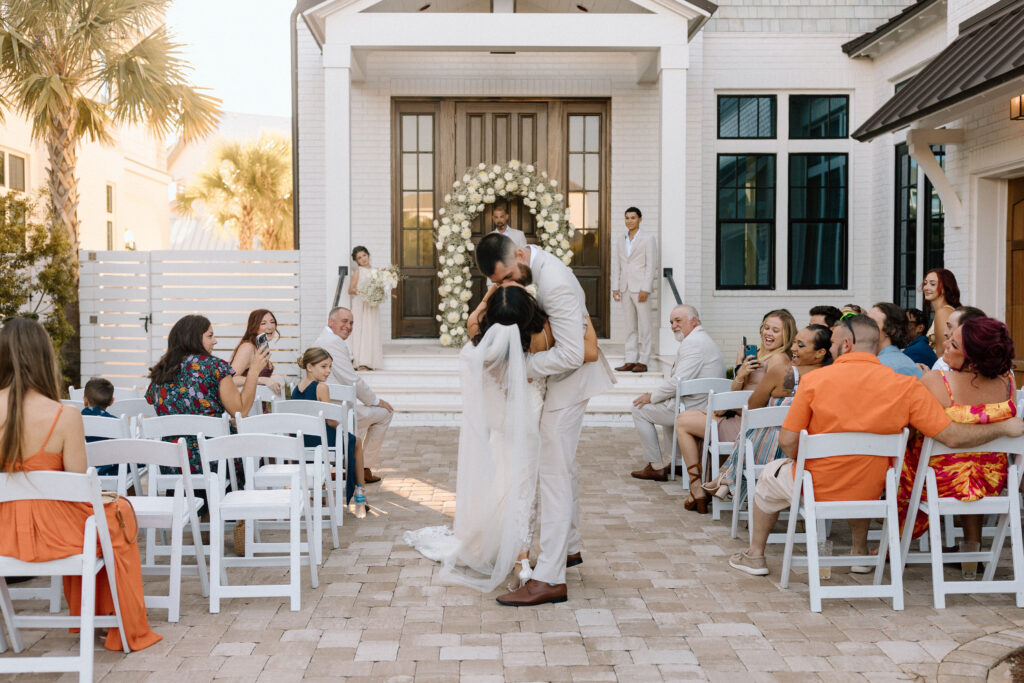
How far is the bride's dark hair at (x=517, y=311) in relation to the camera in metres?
4.86

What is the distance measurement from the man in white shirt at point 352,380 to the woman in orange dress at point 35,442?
3.42 meters

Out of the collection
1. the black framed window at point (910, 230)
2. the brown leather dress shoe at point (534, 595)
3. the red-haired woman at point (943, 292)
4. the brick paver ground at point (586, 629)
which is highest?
the black framed window at point (910, 230)

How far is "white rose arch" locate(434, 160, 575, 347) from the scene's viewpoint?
499 inches

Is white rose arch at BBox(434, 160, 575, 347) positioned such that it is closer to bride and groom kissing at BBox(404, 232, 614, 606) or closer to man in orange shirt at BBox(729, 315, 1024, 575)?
bride and groom kissing at BBox(404, 232, 614, 606)

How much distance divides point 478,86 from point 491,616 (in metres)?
10.2

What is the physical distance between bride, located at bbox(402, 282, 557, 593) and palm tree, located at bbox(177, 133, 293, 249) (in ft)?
77.4

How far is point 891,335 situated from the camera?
6.07 meters

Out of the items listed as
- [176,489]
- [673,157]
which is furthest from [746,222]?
[176,489]

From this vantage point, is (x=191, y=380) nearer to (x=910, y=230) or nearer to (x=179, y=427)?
(x=179, y=427)

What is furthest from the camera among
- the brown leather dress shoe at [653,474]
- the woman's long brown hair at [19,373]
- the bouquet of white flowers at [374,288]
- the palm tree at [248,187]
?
the palm tree at [248,187]

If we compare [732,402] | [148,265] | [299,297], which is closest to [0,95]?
[148,265]

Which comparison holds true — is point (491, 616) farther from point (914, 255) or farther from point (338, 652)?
point (914, 255)

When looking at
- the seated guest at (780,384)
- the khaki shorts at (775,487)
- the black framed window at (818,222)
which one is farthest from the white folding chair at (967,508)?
the black framed window at (818,222)

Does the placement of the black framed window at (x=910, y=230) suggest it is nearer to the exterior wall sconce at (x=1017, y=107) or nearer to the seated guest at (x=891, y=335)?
the exterior wall sconce at (x=1017, y=107)
